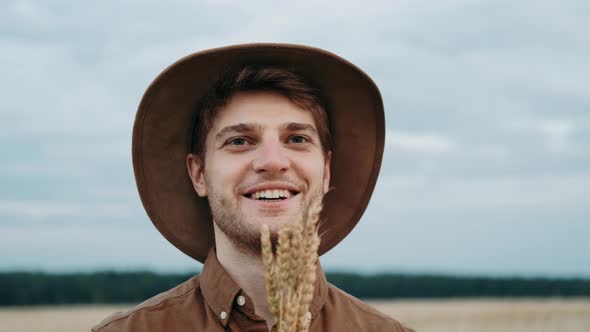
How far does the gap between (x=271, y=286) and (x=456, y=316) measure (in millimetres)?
18501

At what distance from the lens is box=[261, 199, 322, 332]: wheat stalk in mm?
1892

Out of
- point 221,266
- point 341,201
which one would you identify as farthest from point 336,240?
point 221,266

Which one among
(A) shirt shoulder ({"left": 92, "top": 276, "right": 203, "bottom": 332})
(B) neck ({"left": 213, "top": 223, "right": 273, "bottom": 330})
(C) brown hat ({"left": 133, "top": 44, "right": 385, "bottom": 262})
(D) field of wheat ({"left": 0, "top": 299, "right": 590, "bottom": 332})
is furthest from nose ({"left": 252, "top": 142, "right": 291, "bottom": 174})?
(D) field of wheat ({"left": 0, "top": 299, "right": 590, "bottom": 332})

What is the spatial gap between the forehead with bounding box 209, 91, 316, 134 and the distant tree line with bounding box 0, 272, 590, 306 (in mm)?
19784

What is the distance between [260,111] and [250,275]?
0.83m

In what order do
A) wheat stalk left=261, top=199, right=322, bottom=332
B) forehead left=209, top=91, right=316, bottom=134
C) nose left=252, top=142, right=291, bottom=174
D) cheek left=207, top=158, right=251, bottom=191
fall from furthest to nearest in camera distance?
forehead left=209, top=91, right=316, bottom=134 → cheek left=207, top=158, right=251, bottom=191 → nose left=252, top=142, right=291, bottom=174 → wheat stalk left=261, top=199, right=322, bottom=332

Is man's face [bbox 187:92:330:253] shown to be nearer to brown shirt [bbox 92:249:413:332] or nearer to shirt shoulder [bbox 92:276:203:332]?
brown shirt [bbox 92:249:413:332]

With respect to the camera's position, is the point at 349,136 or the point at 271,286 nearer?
the point at 271,286

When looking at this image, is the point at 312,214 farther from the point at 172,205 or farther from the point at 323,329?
the point at 172,205

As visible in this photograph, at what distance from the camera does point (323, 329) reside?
3535mm

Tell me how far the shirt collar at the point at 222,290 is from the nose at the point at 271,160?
2.04ft

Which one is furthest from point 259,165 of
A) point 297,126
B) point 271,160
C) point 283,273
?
point 283,273

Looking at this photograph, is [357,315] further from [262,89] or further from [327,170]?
[262,89]

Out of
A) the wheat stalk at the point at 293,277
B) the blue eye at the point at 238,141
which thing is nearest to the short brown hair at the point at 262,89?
the blue eye at the point at 238,141
